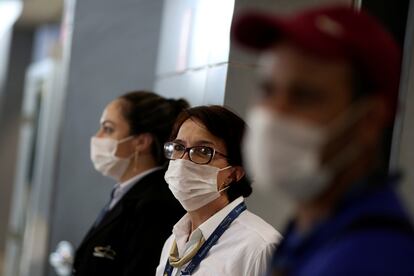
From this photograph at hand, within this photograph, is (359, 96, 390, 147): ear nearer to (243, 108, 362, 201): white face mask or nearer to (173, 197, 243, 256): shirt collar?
(243, 108, 362, 201): white face mask

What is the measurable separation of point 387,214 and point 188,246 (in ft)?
4.19

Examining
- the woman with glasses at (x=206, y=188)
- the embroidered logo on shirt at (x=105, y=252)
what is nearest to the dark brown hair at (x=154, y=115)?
the embroidered logo on shirt at (x=105, y=252)

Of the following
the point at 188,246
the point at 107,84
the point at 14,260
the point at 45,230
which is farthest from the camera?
the point at 14,260

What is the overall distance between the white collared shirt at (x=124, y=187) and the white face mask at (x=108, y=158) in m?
0.08

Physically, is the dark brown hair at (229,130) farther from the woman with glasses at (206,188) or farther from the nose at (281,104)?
the nose at (281,104)

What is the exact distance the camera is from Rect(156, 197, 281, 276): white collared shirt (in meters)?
2.18

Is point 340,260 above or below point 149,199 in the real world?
above

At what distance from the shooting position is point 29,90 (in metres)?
7.99

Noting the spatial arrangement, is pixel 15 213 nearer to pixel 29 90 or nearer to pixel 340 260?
pixel 29 90

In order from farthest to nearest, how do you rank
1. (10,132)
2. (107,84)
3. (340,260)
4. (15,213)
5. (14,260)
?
(10,132) < (15,213) < (14,260) < (107,84) < (340,260)

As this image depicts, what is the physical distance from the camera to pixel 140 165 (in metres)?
3.18

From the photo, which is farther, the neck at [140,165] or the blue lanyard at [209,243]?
the neck at [140,165]

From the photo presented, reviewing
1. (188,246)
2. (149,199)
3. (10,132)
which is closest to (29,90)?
(10,132)

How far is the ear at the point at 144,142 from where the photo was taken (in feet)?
10.3
